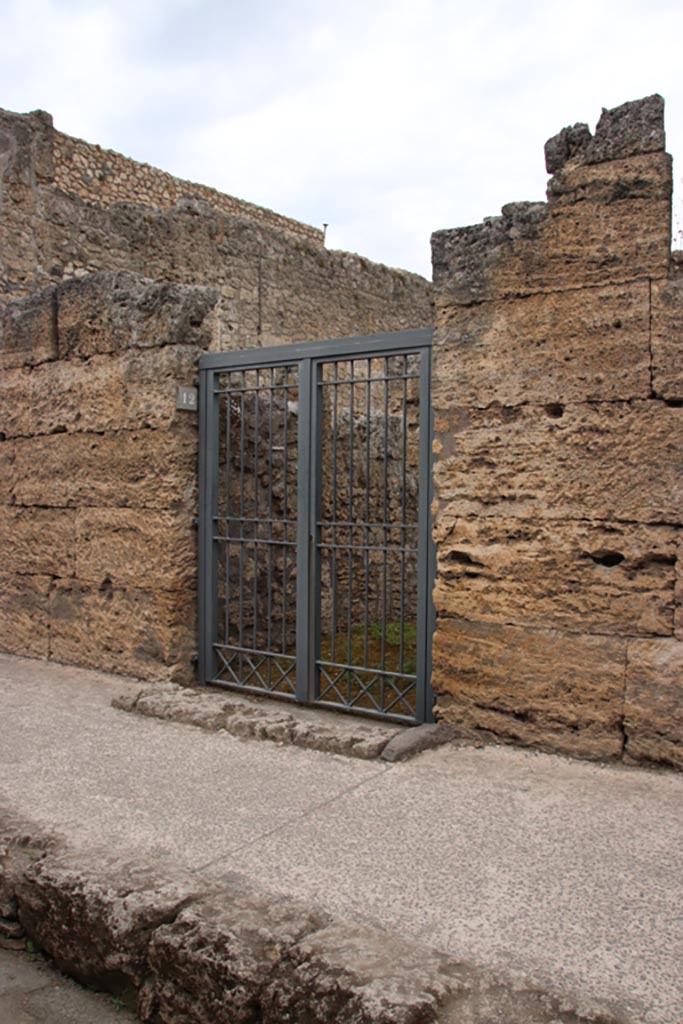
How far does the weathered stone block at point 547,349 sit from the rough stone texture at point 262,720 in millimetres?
1708

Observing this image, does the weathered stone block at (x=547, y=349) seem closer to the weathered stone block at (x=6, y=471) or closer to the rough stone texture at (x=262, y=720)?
the rough stone texture at (x=262, y=720)

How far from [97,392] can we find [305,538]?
6.23 ft

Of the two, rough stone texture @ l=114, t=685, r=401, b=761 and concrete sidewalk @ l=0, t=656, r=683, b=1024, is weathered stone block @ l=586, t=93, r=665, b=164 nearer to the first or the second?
concrete sidewalk @ l=0, t=656, r=683, b=1024

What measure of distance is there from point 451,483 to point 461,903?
221 cm

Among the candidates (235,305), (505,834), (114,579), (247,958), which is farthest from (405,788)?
(235,305)

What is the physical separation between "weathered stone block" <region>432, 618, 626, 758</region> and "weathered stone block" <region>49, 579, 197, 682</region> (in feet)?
6.02

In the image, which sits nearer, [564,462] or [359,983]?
[359,983]

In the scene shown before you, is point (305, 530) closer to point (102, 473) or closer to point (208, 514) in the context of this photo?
point (208, 514)

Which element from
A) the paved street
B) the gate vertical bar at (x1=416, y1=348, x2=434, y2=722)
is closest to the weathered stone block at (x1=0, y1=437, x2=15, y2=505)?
the gate vertical bar at (x1=416, y1=348, x2=434, y2=722)

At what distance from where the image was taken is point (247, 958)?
2.37 m

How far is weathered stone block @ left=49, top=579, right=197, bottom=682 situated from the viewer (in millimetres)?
5504

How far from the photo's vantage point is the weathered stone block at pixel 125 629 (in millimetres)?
5504

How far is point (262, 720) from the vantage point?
180 inches

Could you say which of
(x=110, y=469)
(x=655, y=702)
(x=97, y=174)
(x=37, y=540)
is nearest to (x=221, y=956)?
(x=655, y=702)
